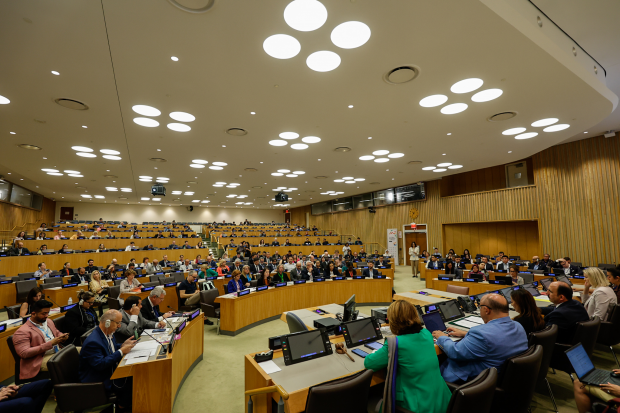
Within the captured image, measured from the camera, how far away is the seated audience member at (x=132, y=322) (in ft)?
11.1

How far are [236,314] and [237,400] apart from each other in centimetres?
239

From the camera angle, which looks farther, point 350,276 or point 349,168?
point 349,168

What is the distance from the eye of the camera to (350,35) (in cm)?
385

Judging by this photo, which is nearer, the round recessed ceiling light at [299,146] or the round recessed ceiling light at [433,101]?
the round recessed ceiling light at [433,101]

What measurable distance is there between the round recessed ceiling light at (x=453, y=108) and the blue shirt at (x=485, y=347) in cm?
494

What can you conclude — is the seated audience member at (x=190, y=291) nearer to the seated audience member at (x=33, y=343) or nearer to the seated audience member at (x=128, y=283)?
the seated audience member at (x=128, y=283)

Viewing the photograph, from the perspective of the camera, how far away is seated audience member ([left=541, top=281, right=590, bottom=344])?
3.36m

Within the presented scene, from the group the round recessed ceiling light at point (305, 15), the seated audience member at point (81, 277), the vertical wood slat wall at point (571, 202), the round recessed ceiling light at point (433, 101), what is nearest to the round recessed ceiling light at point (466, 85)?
the round recessed ceiling light at point (433, 101)

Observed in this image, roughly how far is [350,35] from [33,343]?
521cm

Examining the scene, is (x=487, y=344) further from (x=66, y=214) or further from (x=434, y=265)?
(x=66, y=214)

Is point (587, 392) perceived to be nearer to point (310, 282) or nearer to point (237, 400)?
point (237, 400)

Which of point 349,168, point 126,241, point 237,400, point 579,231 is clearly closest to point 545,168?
point 579,231

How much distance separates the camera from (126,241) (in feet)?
48.1

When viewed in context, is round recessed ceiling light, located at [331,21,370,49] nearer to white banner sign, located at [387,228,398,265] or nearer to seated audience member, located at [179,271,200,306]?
seated audience member, located at [179,271,200,306]
